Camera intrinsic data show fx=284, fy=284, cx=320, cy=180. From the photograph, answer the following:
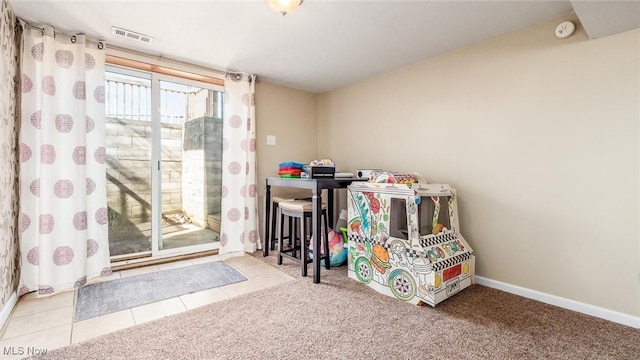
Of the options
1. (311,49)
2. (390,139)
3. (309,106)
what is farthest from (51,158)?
(390,139)

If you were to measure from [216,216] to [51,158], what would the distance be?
146 cm


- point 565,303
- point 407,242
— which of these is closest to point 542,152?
point 565,303

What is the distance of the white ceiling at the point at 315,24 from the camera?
1.76 metres

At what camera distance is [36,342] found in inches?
58.5

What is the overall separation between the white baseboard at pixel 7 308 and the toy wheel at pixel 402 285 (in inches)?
93.1

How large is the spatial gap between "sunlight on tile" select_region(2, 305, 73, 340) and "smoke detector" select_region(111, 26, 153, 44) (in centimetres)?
198

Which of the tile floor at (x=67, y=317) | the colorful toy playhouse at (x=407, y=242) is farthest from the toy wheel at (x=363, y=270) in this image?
the tile floor at (x=67, y=317)

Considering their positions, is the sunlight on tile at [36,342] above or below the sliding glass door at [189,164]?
below

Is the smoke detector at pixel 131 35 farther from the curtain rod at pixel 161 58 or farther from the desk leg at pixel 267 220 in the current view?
the desk leg at pixel 267 220

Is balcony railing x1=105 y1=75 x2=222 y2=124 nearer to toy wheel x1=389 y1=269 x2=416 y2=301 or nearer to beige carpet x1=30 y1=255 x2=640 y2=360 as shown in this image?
beige carpet x1=30 y1=255 x2=640 y2=360

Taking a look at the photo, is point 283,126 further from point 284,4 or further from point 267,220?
point 284,4

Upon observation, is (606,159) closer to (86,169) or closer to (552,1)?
(552,1)

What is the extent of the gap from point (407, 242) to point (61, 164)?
102 inches

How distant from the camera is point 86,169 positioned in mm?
2244
